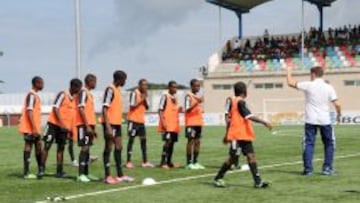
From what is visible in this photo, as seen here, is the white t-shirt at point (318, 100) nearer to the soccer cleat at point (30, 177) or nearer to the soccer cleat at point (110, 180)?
the soccer cleat at point (110, 180)

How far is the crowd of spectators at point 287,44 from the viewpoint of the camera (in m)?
64.6

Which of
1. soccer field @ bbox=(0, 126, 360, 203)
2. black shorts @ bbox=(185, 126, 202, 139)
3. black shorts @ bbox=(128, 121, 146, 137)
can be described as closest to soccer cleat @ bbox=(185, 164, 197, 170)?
soccer field @ bbox=(0, 126, 360, 203)

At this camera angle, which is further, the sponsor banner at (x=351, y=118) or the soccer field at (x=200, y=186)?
the sponsor banner at (x=351, y=118)

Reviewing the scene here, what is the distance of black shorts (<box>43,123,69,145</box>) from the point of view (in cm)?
1508

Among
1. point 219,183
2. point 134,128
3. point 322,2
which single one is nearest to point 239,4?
point 322,2

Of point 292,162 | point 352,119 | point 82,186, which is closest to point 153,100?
point 352,119

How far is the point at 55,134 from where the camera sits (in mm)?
15164

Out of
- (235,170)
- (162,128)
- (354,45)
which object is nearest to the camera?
(235,170)

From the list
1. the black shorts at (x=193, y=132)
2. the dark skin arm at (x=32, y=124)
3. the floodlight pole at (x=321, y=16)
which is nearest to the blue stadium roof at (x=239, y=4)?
the floodlight pole at (x=321, y=16)

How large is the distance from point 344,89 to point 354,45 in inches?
235

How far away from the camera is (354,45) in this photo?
62875 millimetres

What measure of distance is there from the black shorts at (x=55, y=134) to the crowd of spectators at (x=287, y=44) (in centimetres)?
4924

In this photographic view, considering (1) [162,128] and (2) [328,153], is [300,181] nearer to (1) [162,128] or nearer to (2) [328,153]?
(2) [328,153]

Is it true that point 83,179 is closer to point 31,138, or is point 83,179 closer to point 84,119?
point 84,119
